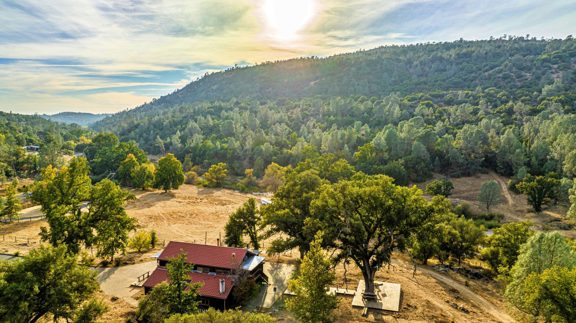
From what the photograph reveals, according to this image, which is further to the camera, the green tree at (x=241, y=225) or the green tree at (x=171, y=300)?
the green tree at (x=241, y=225)

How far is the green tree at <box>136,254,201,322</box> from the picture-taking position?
23.0 metres

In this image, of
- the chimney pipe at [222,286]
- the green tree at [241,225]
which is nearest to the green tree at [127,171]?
the green tree at [241,225]

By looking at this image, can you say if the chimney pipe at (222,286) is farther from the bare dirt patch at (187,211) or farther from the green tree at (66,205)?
the bare dirt patch at (187,211)

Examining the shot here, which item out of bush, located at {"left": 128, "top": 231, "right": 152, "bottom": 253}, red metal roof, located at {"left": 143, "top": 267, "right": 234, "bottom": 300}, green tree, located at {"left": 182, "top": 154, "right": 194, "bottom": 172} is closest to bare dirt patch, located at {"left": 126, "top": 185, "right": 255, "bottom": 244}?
bush, located at {"left": 128, "top": 231, "right": 152, "bottom": 253}

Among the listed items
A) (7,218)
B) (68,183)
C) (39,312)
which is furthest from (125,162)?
(39,312)

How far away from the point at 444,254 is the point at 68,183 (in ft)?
138

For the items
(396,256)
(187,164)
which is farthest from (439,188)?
(187,164)

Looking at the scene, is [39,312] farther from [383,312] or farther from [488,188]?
[488,188]

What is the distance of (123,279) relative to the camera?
116 feet

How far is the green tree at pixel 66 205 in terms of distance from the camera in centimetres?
3328

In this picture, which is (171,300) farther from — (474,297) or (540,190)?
(540,190)

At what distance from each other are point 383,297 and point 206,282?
49.3ft

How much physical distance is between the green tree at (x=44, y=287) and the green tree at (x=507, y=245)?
36.7 m

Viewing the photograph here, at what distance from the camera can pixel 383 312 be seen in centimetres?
2838
